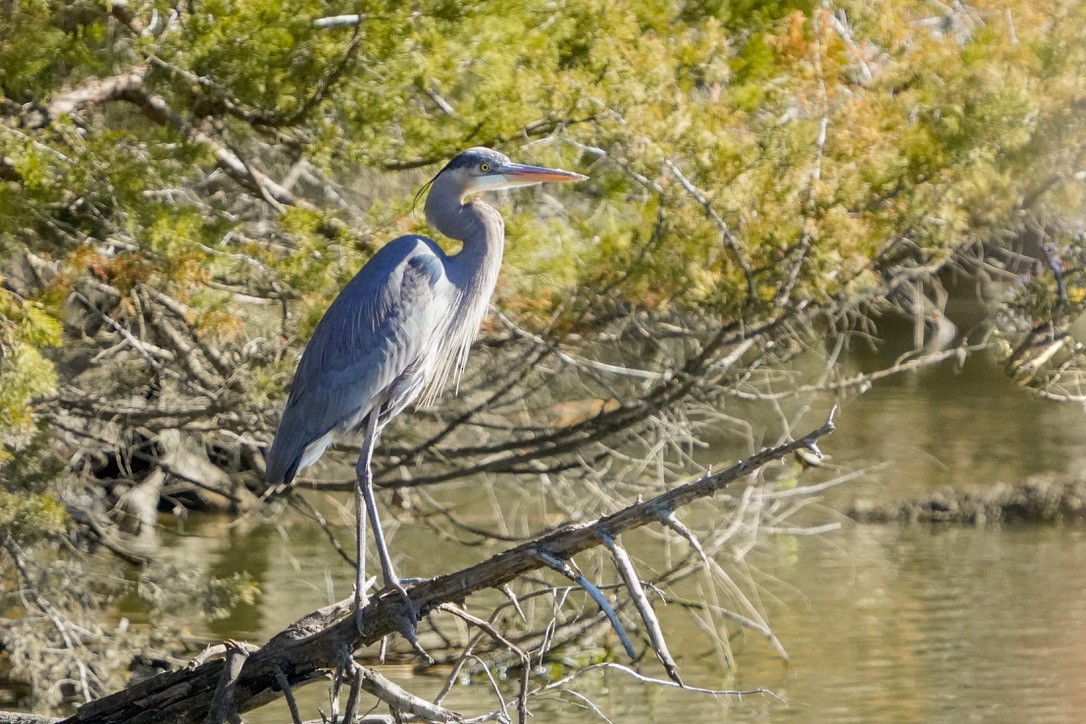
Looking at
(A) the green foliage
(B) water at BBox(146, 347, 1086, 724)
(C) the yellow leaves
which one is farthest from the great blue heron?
(C) the yellow leaves

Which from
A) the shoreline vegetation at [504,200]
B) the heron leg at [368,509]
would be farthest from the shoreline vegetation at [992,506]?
the heron leg at [368,509]

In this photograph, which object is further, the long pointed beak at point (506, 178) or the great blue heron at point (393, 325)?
the long pointed beak at point (506, 178)

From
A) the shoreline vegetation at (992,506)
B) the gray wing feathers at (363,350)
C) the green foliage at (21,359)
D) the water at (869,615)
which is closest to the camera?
the green foliage at (21,359)

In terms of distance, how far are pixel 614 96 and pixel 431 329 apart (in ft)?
5.73

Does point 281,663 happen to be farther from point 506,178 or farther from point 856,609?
point 856,609

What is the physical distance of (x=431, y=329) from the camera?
5.60 metres

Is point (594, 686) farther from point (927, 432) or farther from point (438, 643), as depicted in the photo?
point (927, 432)

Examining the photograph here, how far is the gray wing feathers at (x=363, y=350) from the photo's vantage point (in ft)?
17.6

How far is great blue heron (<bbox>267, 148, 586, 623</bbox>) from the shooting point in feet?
17.6

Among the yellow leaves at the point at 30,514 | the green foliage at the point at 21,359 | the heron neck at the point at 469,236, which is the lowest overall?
the yellow leaves at the point at 30,514

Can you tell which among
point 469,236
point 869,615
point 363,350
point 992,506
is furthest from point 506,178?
point 992,506

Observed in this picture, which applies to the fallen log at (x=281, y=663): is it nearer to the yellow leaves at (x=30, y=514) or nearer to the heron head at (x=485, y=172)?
the heron head at (x=485, y=172)

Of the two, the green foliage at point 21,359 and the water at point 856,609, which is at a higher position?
the green foliage at point 21,359

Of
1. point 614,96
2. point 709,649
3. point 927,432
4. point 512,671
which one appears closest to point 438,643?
point 512,671
